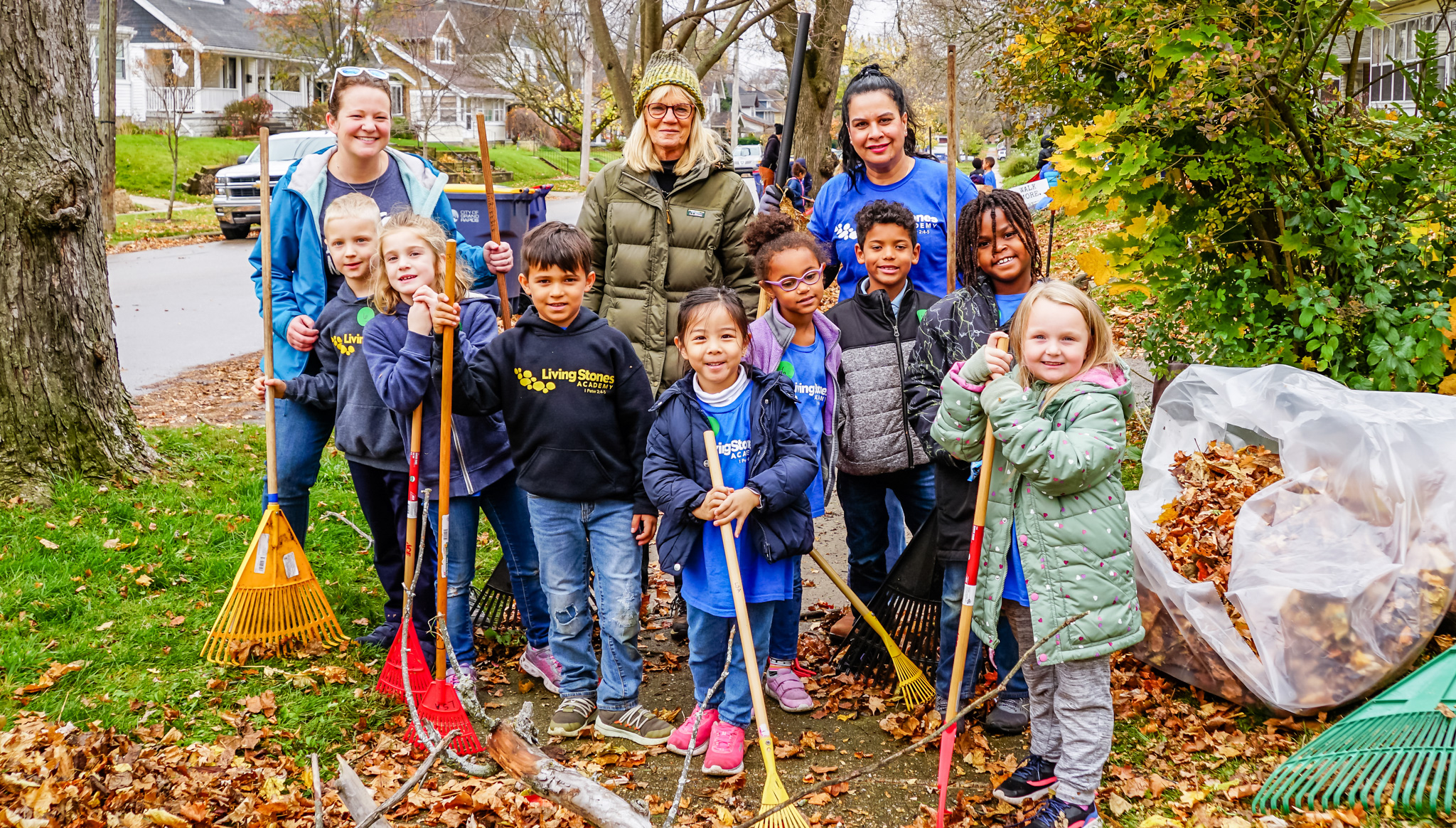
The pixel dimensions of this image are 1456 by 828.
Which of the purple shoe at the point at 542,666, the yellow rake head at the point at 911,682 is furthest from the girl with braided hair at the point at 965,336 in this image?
the purple shoe at the point at 542,666

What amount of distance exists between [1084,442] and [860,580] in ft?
5.08

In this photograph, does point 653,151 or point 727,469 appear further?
point 653,151

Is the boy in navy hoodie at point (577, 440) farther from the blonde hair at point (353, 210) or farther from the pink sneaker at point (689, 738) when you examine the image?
the blonde hair at point (353, 210)

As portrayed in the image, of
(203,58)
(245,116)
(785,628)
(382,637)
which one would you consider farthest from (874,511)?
(203,58)

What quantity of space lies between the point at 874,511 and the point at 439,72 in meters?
49.9

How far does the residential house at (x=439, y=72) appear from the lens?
42.5m

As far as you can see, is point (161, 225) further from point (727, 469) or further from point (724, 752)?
point (724, 752)

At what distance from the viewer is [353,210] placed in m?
3.92

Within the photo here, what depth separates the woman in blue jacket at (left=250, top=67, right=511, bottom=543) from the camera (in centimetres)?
406

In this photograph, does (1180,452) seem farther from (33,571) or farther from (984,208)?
(33,571)

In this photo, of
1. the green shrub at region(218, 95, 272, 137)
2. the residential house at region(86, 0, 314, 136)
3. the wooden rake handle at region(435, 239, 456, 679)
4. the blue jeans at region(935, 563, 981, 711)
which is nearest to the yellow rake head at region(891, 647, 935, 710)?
the blue jeans at region(935, 563, 981, 711)

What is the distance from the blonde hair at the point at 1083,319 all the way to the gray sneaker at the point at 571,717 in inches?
74.2

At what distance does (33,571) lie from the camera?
458cm

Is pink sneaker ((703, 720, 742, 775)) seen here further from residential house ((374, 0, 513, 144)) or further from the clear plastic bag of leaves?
residential house ((374, 0, 513, 144))
